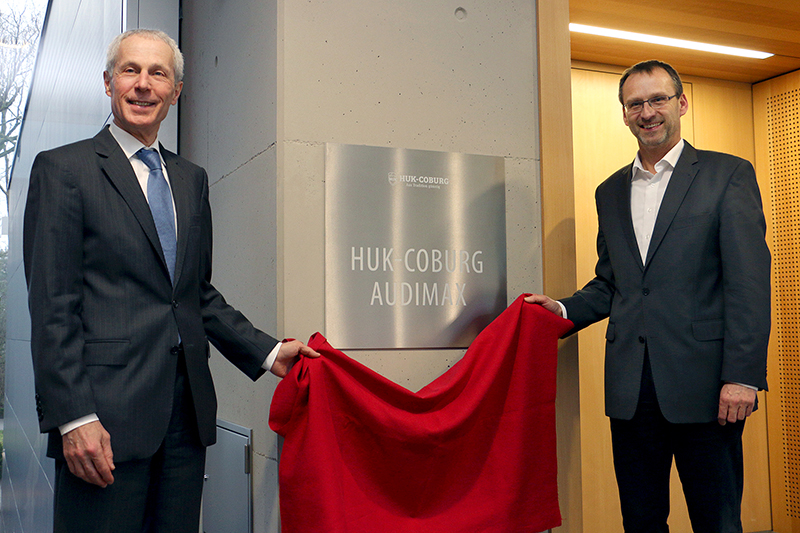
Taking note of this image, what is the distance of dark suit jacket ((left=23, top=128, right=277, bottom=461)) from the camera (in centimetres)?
168

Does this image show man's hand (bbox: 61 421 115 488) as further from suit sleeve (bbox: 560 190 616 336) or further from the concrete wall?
suit sleeve (bbox: 560 190 616 336)

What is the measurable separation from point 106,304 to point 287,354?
1.81ft

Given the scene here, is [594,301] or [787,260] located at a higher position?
[787,260]

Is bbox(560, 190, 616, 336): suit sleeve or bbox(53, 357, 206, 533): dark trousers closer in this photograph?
bbox(53, 357, 206, 533): dark trousers

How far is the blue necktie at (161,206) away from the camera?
74.8 inches

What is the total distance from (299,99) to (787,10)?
2484mm

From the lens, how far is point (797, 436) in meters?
4.05

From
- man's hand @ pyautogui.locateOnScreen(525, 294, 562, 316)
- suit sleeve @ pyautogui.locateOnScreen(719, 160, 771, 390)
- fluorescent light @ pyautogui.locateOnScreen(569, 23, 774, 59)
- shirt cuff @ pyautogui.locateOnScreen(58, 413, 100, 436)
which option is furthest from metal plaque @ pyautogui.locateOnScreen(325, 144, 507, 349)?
fluorescent light @ pyautogui.locateOnScreen(569, 23, 774, 59)

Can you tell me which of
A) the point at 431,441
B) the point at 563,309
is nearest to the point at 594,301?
the point at 563,309

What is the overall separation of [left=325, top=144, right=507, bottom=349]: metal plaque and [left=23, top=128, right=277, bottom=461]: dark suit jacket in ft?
2.07

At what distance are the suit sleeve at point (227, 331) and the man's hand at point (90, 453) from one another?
1.63ft

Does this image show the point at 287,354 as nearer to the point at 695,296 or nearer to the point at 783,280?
the point at 695,296

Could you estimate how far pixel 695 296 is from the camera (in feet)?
7.71

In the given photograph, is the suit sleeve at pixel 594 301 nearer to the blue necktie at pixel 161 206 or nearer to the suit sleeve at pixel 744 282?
the suit sleeve at pixel 744 282
